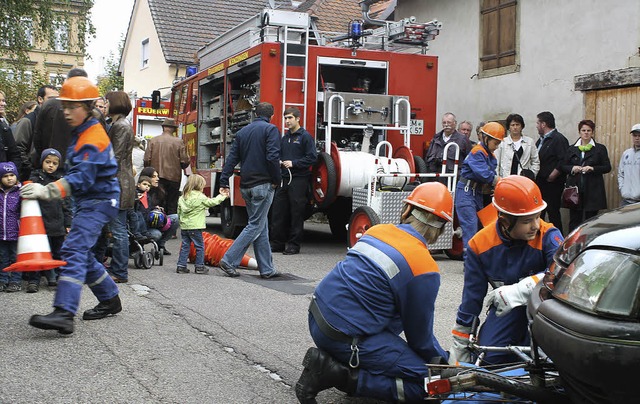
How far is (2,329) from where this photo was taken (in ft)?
19.8

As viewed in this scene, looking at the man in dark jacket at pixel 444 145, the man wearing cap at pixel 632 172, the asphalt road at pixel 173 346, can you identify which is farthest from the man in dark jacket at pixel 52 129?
the man wearing cap at pixel 632 172

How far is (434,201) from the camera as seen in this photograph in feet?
13.7

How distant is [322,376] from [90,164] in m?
2.74

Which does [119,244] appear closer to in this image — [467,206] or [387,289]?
[467,206]

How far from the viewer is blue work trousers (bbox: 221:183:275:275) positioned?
9.11 meters

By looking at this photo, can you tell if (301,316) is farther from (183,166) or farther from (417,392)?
(183,166)

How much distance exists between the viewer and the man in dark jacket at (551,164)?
1186 cm

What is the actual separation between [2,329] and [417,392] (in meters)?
3.40

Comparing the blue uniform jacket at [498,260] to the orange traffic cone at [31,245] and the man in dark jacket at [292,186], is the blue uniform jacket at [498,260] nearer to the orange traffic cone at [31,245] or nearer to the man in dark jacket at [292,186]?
the orange traffic cone at [31,245]

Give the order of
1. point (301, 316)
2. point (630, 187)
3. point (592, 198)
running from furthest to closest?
point (592, 198), point (630, 187), point (301, 316)

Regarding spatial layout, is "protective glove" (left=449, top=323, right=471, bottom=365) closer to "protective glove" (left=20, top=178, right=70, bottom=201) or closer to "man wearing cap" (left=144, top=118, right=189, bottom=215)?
"protective glove" (left=20, top=178, right=70, bottom=201)

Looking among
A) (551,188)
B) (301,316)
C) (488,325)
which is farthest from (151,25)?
(488,325)

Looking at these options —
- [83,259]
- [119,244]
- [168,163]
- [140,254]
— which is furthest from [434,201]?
[168,163]

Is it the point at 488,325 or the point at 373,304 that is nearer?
the point at 373,304
